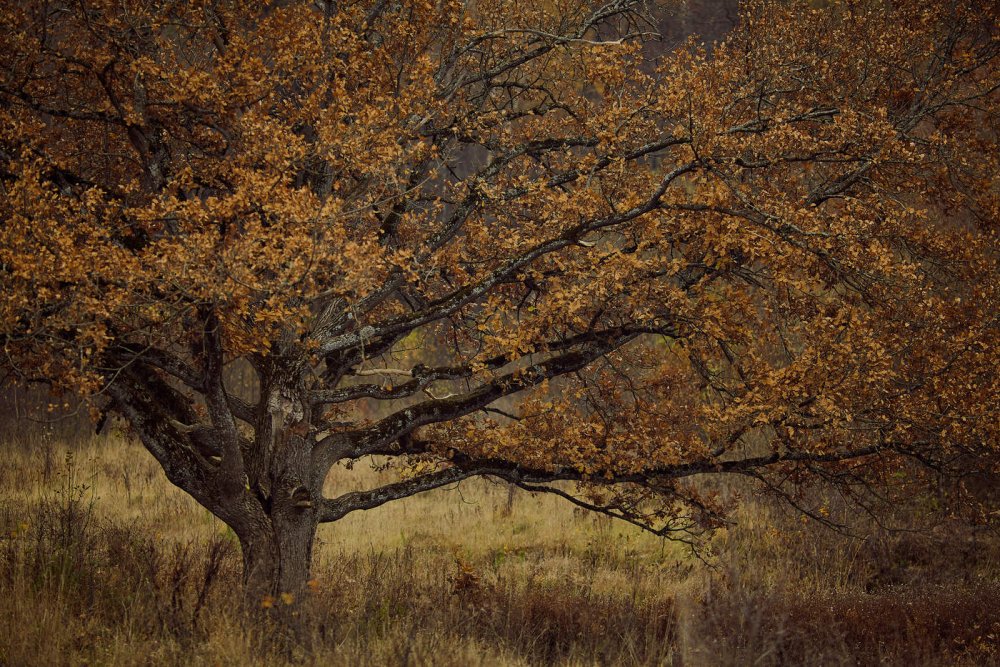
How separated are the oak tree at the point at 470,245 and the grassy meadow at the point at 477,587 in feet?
3.66

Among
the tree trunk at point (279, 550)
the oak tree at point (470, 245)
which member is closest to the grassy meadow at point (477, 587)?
the tree trunk at point (279, 550)

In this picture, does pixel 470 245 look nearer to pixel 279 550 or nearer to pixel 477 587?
pixel 279 550

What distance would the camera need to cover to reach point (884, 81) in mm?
9297

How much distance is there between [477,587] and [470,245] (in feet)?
12.9

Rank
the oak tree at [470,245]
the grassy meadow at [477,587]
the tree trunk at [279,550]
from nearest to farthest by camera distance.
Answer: the grassy meadow at [477,587] < the oak tree at [470,245] < the tree trunk at [279,550]

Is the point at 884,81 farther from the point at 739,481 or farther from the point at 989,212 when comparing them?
the point at 739,481

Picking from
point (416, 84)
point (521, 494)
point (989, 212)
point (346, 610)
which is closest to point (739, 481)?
point (521, 494)

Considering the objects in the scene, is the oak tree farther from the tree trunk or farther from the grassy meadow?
the grassy meadow

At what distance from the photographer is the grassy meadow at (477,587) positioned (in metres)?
6.64

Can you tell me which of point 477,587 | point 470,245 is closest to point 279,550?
point 477,587

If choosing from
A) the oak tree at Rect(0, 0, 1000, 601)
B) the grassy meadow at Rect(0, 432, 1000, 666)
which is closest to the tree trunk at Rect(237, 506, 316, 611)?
the oak tree at Rect(0, 0, 1000, 601)

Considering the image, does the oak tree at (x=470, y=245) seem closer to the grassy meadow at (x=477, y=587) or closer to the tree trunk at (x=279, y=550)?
the tree trunk at (x=279, y=550)

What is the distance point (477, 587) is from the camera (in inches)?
380

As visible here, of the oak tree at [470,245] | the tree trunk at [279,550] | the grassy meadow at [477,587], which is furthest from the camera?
the tree trunk at [279,550]
